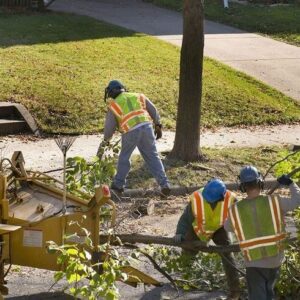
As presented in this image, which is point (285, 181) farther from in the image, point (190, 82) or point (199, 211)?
point (190, 82)

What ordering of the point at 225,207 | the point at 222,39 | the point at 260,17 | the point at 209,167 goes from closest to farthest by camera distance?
1. the point at 225,207
2. the point at 209,167
3. the point at 222,39
4. the point at 260,17

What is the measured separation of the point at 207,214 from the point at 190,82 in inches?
181

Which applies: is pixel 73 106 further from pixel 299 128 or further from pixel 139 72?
pixel 299 128

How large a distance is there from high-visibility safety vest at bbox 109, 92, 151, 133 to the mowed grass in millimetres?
3391

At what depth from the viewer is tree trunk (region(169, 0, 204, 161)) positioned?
12.2m

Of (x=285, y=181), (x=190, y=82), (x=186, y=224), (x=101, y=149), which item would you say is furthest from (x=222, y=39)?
(x=285, y=181)

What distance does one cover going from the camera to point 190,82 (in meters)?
12.2

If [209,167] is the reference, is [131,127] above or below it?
above

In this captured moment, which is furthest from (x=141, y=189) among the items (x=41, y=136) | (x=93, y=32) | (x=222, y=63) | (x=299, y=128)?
(x=93, y=32)

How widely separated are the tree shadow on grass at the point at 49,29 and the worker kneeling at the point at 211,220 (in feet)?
34.7

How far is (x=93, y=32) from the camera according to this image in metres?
19.6

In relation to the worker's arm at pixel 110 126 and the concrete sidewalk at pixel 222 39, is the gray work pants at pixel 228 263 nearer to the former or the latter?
the worker's arm at pixel 110 126

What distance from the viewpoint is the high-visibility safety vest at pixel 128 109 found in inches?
416

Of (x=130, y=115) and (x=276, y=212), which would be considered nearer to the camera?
(x=276, y=212)
